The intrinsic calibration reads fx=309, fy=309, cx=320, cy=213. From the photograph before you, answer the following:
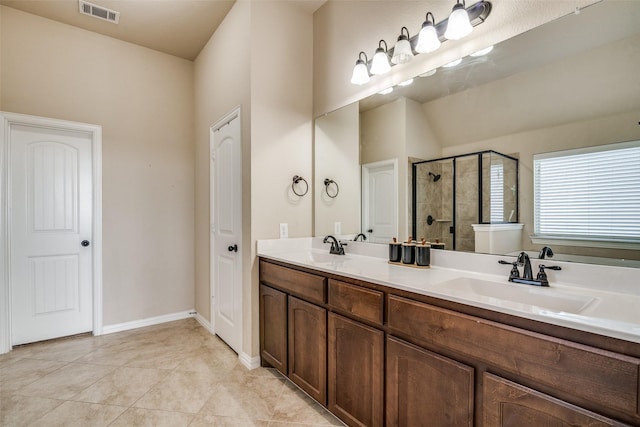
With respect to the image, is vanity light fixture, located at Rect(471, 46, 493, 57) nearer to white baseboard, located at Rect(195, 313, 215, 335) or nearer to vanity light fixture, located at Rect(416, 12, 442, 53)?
vanity light fixture, located at Rect(416, 12, 442, 53)

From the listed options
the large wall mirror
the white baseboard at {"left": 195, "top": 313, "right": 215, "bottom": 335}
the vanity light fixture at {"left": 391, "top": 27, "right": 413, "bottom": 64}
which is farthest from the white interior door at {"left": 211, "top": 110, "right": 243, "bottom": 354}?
the vanity light fixture at {"left": 391, "top": 27, "right": 413, "bottom": 64}

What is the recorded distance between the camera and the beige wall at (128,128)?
281cm

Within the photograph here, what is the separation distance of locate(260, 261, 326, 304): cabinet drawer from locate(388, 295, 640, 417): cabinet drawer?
653 millimetres

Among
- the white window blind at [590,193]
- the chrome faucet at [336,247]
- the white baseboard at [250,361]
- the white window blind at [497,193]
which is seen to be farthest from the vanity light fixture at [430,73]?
the white baseboard at [250,361]

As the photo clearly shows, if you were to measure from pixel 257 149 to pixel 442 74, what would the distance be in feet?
4.58

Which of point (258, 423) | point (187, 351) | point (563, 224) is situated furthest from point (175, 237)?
point (563, 224)

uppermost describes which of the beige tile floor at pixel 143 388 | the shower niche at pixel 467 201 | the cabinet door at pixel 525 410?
the shower niche at pixel 467 201

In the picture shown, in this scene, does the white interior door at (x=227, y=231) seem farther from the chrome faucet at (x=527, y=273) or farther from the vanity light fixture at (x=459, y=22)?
the chrome faucet at (x=527, y=273)

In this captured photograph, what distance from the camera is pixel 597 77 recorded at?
128 centimetres

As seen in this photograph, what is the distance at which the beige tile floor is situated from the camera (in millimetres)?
1837

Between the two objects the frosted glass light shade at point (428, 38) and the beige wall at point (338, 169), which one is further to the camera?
the beige wall at point (338, 169)

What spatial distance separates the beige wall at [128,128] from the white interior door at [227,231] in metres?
0.69

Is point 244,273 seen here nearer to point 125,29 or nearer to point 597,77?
point 597,77

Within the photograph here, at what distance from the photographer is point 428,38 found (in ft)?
5.55
